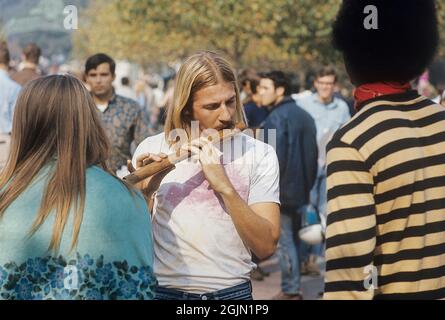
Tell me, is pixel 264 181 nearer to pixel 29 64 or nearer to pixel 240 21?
pixel 29 64

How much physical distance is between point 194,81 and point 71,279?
41.1 inches

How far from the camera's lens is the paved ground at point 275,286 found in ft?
27.6

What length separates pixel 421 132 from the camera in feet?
9.39

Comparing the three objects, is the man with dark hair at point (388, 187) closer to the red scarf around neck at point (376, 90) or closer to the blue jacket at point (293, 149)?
the red scarf around neck at point (376, 90)

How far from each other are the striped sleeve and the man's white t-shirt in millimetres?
A: 729

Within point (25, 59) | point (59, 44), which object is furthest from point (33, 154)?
point (59, 44)

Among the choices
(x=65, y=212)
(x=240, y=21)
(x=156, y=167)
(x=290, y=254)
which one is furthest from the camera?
(x=240, y=21)

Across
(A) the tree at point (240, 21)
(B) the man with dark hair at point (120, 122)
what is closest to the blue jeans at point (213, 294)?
(B) the man with dark hair at point (120, 122)

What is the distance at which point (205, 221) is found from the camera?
11.4ft

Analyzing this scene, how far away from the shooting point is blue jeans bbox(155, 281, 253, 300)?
3.44 m

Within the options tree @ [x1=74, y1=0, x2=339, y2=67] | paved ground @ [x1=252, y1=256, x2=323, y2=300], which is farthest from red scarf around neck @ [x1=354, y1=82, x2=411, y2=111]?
tree @ [x1=74, y1=0, x2=339, y2=67]

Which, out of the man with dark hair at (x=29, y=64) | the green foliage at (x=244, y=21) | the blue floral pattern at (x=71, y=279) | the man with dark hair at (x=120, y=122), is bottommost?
the blue floral pattern at (x=71, y=279)

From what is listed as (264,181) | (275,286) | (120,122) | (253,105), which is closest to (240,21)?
(253,105)

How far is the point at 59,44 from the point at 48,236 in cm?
10313
